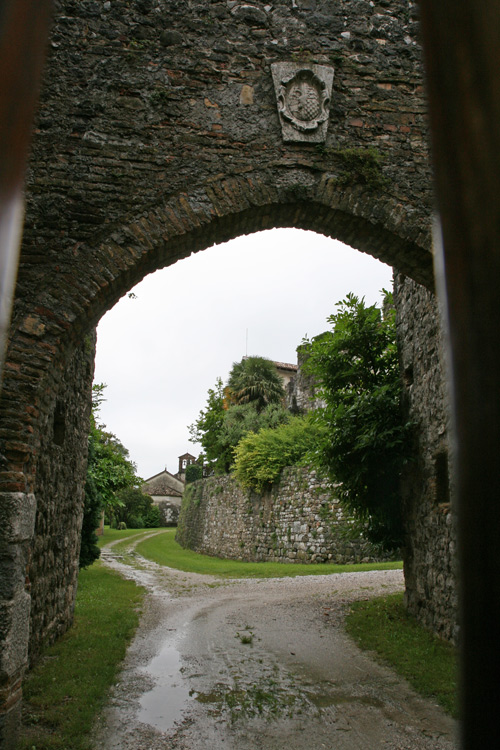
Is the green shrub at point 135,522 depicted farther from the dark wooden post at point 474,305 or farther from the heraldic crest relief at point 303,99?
the dark wooden post at point 474,305

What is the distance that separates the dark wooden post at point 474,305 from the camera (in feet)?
1.85

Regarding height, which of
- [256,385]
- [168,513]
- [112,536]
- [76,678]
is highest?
[256,385]

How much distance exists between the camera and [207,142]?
5012 mm

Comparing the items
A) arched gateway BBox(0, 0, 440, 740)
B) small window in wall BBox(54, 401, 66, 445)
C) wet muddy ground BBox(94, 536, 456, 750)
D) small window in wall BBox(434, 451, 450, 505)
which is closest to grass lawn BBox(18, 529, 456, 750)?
wet muddy ground BBox(94, 536, 456, 750)

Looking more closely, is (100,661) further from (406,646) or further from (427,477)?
(427,477)

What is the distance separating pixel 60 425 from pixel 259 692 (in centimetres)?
384

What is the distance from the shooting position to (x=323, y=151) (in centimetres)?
505

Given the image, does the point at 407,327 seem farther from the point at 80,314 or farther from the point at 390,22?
the point at 80,314

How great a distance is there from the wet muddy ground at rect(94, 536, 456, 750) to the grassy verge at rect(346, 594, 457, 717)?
185 millimetres

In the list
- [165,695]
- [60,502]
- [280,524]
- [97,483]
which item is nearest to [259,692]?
[165,695]

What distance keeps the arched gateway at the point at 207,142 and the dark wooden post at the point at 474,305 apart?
417cm

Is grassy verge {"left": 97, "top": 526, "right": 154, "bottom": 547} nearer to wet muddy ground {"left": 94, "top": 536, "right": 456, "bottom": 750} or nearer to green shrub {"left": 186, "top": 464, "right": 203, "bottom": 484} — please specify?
green shrub {"left": 186, "top": 464, "right": 203, "bottom": 484}

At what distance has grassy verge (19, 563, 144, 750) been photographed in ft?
13.0

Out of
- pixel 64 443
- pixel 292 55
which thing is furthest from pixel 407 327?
pixel 64 443
